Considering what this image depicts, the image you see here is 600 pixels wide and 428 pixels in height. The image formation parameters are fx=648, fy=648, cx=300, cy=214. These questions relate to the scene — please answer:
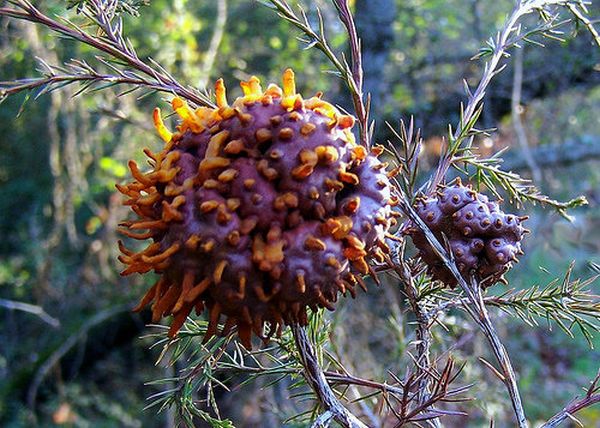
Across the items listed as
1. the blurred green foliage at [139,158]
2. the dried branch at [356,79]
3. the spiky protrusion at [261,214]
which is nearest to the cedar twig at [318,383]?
the spiky protrusion at [261,214]

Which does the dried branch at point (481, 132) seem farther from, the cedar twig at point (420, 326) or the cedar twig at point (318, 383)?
the cedar twig at point (318, 383)

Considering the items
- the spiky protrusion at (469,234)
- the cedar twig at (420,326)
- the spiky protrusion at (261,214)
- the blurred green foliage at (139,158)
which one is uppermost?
the spiky protrusion at (261,214)

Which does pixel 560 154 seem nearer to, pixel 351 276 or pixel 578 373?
pixel 578 373

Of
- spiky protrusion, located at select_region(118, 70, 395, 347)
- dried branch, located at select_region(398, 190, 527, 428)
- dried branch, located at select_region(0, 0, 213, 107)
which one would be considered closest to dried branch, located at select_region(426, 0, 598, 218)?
dried branch, located at select_region(398, 190, 527, 428)

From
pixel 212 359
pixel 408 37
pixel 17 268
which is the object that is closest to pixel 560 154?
pixel 408 37

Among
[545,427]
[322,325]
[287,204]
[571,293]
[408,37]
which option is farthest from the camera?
[408,37]

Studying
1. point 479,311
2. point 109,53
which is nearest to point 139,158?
point 109,53
